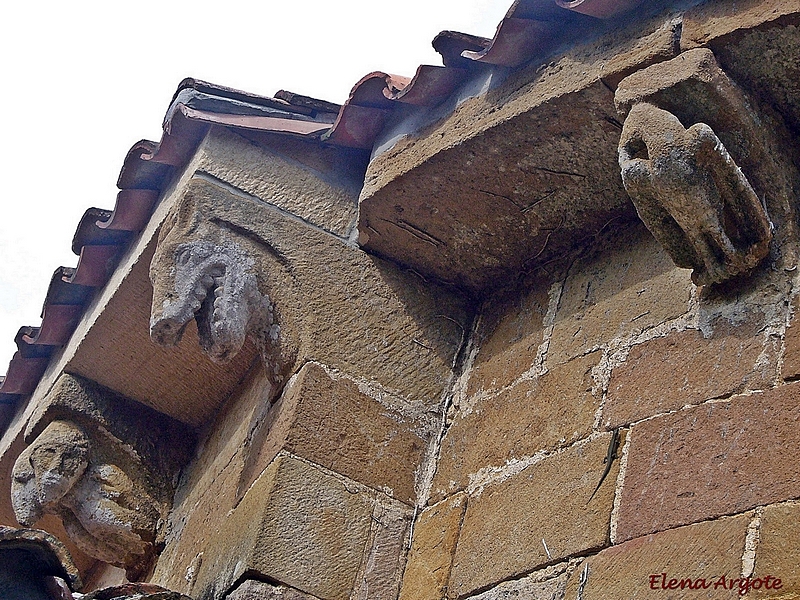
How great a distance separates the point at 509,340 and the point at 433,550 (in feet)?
2.15

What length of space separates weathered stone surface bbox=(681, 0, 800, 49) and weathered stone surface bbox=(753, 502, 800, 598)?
107 cm

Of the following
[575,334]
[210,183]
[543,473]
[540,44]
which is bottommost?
[543,473]

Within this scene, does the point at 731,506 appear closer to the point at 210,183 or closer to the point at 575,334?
the point at 575,334

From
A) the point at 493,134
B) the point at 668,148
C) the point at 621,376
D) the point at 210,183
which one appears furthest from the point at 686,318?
the point at 210,183

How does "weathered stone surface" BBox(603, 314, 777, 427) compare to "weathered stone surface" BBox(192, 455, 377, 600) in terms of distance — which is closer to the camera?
"weathered stone surface" BBox(603, 314, 777, 427)

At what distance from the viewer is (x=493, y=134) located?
2.97 metres

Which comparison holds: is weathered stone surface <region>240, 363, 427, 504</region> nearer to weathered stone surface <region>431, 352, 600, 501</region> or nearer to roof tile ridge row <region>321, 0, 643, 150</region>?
weathered stone surface <region>431, 352, 600, 501</region>

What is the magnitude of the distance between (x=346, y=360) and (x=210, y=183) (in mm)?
660

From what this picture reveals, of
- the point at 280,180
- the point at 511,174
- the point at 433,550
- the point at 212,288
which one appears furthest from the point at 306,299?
the point at 433,550

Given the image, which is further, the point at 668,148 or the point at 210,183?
the point at 210,183

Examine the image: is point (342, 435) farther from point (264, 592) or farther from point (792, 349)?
→ point (792, 349)

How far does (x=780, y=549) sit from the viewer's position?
209cm

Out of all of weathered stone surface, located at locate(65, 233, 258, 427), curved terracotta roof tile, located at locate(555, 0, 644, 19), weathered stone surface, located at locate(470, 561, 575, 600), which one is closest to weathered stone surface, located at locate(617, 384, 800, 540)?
weathered stone surface, located at locate(470, 561, 575, 600)

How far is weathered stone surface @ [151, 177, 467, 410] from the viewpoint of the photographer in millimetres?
3113
